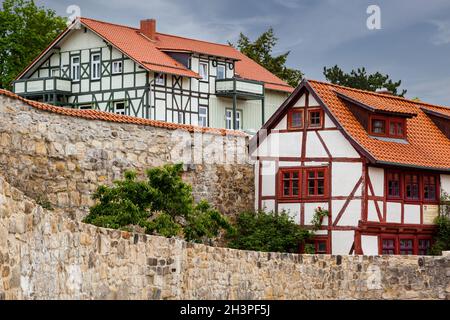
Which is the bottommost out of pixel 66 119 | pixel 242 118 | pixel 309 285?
pixel 309 285

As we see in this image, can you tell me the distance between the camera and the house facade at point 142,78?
54906 millimetres

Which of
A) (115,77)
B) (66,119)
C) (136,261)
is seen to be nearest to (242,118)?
(115,77)

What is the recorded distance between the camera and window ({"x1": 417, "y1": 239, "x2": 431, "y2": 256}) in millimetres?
38781

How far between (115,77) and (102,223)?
2713 cm

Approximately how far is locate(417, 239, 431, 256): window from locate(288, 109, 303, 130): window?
5628 mm

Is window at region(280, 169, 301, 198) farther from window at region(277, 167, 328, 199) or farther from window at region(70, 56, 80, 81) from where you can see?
window at region(70, 56, 80, 81)

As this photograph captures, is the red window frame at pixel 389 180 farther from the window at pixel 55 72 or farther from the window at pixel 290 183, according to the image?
the window at pixel 55 72

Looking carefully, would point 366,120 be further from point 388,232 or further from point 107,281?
point 107,281

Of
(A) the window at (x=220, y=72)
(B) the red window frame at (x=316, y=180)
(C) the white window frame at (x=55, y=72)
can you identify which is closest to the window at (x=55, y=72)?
Answer: (C) the white window frame at (x=55, y=72)

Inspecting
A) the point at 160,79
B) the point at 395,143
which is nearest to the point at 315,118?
the point at 395,143

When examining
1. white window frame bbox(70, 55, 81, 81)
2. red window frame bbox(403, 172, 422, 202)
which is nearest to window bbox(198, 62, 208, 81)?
white window frame bbox(70, 55, 81, 81)

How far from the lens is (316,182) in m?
38.3

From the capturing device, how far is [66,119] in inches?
1246

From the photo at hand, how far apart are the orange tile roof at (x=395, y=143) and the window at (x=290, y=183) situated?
2.39 metres
